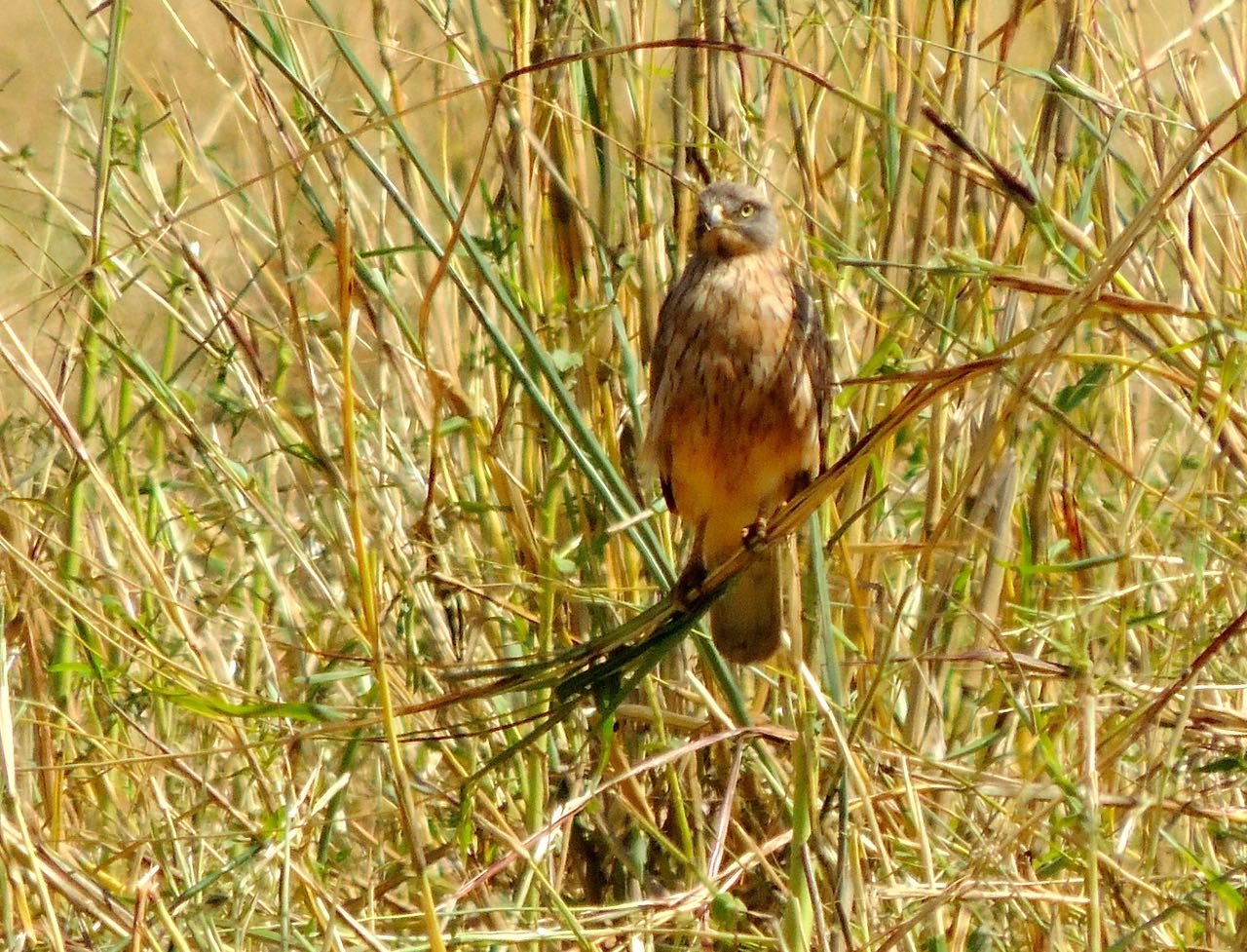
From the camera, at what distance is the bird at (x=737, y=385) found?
3473 mm

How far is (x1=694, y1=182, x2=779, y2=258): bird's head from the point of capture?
11.3 feet

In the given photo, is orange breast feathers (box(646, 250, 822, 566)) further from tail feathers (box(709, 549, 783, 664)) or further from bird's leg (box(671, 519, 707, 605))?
tail feathers (box(709, 549, 783, 664))

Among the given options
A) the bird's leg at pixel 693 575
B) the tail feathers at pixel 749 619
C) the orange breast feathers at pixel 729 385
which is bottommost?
the tail feathers at pixel 749 619

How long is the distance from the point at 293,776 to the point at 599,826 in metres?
0.70

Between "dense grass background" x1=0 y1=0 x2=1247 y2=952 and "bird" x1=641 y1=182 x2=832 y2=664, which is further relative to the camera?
"bird" x1=641 y1=182 x2=832 y2=664

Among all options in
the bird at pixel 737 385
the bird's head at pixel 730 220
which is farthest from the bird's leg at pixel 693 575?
the bird's head at pixel 730 220

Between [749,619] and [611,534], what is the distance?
18.0 inches

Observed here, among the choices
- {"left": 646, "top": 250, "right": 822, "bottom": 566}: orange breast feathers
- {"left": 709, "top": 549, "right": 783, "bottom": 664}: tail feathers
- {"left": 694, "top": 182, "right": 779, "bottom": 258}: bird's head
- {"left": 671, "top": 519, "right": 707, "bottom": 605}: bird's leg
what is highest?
{"left": 694, "top": 182, "right": 779, "bottom": 258}: bird's head

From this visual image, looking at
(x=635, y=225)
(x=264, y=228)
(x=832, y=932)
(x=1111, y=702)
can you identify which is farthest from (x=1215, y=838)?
(x=264, y=228)

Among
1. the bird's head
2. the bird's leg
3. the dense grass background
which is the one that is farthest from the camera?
the bird's head

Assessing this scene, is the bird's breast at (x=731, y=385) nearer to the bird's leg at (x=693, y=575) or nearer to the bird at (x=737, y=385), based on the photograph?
the bird at (x=737, y=385)

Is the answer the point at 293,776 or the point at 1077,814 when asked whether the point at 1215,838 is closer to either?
the point at 1077,814

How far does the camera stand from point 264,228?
4.07 meters

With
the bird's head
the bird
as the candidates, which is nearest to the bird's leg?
the bird
